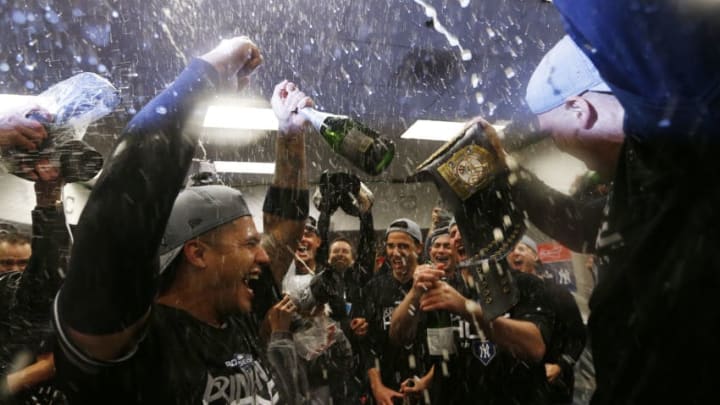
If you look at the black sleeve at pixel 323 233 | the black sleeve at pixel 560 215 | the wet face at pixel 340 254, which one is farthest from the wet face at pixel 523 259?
the black sleeve at pixel 560 215

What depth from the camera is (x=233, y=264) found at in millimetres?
1526

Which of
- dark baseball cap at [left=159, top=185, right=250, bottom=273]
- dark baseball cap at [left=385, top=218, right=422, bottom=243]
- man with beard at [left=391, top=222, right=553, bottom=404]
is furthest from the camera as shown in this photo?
dark baseball cap at [left=385, top=218, right=422, bottom=243]

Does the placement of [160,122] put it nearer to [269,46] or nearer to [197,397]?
[197,397]

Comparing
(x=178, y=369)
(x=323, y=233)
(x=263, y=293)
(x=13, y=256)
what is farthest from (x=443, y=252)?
(x=13, y=256)

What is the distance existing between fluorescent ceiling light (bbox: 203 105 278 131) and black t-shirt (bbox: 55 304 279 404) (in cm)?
415

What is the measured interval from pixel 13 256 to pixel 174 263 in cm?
207

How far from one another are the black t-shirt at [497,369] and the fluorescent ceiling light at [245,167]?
5.71 m

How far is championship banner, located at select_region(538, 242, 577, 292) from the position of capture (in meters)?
5.02

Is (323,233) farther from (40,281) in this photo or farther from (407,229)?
(40,281)

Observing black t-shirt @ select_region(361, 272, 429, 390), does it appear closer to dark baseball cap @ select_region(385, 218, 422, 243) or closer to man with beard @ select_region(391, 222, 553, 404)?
man with beard @ select_region(391, 222, 553, 404)

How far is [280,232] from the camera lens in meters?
1.97

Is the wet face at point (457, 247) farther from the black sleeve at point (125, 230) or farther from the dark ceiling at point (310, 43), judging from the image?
the black sleeve at point (125, 230)

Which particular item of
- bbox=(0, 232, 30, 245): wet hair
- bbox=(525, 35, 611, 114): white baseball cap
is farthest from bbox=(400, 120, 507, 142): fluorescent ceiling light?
bbox=(525, 35, 611, 114): white baseball cap

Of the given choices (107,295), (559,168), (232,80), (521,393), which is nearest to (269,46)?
(232,80)
